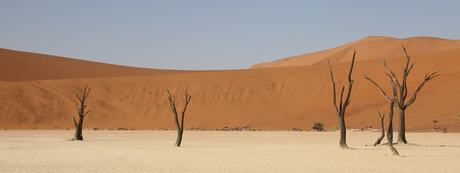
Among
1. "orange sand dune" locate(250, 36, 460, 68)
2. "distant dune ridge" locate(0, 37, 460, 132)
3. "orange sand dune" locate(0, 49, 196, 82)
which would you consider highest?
"orange sand dune" locate(250, 36, 460, 68)

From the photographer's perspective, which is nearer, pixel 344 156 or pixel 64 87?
pixel 344 156

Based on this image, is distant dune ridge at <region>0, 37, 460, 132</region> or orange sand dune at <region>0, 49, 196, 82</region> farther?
orange sand dune at <region>0, 49, 196, 82</region>

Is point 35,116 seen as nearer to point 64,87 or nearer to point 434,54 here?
point 64,87

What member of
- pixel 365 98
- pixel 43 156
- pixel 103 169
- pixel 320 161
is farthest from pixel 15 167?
pixel 365 98

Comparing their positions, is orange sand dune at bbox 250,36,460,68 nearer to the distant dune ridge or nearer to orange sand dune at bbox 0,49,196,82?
orange sand dune at bbox 0,49,196,82

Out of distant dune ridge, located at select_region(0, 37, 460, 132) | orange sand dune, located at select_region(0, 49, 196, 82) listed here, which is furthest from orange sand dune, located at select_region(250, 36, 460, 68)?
distant dune ridge, located at select_region(0, 37, 460, 132)

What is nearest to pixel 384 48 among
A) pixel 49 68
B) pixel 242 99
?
pixel 49 68

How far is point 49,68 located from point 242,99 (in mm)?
55846

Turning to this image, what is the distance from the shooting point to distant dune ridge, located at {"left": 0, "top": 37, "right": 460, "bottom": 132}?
5509 centimetres

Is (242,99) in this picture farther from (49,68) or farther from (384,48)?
(384,48)

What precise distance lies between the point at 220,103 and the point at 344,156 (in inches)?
1947

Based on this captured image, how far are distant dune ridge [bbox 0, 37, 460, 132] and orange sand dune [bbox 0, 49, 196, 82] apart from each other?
29.0 m

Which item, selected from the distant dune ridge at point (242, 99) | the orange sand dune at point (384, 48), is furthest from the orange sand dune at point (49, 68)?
the orange sand dune at point (384, 48)

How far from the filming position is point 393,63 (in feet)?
233
